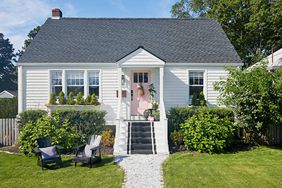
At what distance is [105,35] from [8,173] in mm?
10622

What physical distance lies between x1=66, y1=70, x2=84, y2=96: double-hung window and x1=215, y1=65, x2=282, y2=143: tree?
7.67 meters

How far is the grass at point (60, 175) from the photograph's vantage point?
6.65m

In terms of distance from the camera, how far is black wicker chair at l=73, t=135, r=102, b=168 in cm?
820

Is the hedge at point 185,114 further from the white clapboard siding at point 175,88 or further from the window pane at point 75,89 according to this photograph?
the window pane at point 75,89

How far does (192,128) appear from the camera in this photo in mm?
10555

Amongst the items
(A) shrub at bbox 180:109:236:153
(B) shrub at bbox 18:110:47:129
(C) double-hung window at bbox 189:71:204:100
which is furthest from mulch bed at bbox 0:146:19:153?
(C) double-hung window at bbox 189:71:204:100

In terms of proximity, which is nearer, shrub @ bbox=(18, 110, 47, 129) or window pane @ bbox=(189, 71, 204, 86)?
shrub @ bbox=(18, 110, 47, 129)

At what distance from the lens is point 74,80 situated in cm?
1385

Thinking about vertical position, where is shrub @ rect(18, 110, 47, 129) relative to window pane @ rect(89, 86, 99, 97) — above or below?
below

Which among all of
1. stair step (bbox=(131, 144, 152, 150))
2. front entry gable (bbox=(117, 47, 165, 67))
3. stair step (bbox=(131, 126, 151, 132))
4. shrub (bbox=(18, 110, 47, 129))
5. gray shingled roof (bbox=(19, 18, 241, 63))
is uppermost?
gray shingled roof (bbox=(19, 18, 241, 63))

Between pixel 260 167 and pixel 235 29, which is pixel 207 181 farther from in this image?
pixel 235 29

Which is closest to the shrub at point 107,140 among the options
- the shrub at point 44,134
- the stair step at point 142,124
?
the stair step at point 142,124

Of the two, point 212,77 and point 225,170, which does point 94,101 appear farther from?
point 225,170

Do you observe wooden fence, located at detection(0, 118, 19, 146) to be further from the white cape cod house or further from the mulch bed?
the white cape cod house
